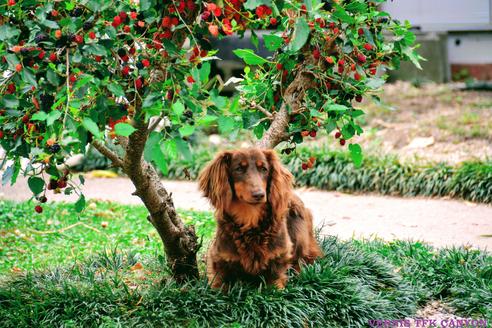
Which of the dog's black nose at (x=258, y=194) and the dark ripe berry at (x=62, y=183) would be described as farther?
the dog's black nose at (x=258, y=194)

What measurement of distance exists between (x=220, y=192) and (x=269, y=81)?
0.82m

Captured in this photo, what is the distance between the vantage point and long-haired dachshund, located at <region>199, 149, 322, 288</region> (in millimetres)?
4273

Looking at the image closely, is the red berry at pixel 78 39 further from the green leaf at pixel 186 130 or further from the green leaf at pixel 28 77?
the green leaf at pixel 186 130

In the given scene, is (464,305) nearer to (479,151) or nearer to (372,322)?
(372,322)

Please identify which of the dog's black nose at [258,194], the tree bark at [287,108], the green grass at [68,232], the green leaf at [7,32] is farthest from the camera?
the green grass at [68,232]

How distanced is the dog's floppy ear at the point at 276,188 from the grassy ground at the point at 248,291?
1.66ft

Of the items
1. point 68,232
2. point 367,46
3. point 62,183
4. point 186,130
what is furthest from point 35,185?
point 68,232

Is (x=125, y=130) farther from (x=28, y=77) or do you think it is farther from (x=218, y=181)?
(x=218, y=181)

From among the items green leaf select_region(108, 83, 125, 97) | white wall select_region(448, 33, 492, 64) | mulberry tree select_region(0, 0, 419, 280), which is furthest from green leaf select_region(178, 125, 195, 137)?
white wall select_region(448, 33, 492, 64)

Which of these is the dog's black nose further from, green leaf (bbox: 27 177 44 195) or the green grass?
the green grass

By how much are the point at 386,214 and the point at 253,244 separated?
9.99 feet

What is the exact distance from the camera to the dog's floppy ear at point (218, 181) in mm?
4289

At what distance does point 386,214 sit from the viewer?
7062mm

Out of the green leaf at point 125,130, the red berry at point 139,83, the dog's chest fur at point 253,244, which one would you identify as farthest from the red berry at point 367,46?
the green leaf at point 125,130
